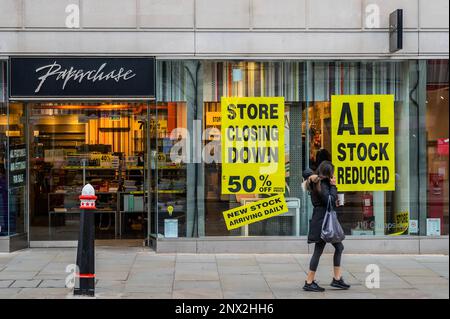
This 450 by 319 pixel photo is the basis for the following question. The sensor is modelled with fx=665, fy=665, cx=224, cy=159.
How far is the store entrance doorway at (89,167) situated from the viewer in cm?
1248

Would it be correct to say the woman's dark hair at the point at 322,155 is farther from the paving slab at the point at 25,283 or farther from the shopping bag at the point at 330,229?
the paving slab at the point at 25,283

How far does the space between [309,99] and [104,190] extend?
434cm

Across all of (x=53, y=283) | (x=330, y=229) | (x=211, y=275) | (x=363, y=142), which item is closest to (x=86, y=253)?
(x=53, y=283)

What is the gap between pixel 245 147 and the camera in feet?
38.9

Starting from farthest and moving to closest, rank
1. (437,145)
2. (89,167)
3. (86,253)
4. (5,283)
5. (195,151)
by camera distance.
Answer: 1. (89,167)
2. (437,145)
3. (195,151)
4. (5,283)
5. (86,253)

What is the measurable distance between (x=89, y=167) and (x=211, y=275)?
4133 mm

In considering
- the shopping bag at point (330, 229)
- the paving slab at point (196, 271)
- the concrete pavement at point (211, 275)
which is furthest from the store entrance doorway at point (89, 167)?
the shopping bag at point (330, 229)

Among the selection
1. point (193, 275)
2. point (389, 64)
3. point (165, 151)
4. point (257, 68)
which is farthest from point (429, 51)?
point (193, 275)

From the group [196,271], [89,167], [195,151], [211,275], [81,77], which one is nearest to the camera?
[211,275]

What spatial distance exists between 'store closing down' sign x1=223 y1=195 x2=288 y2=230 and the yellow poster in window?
0.22m

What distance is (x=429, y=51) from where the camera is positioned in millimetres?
11844

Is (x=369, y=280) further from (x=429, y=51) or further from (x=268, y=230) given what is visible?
(x=429, y=51)

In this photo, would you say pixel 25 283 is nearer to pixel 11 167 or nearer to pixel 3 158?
pixel 11 167

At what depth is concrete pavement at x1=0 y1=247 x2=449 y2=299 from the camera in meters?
8.68
